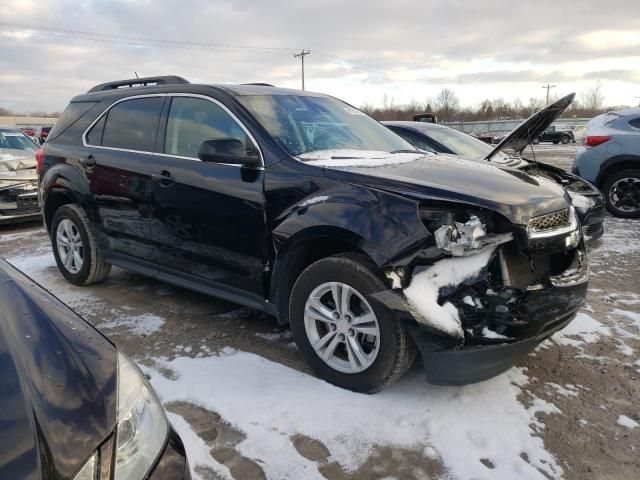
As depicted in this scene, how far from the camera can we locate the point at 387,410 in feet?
8.95

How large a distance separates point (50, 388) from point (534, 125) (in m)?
4.42

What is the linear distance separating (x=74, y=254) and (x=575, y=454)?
443 cm

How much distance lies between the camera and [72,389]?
1.48 m

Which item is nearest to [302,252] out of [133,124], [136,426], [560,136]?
[136,426]

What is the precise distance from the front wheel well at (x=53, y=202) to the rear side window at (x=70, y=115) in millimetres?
581

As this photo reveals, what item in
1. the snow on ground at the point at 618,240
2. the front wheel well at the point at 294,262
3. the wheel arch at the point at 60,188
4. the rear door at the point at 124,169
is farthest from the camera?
the snow on ground at the point at 618,240

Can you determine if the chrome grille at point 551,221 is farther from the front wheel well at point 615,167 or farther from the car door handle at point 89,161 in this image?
the front wheel well at point 615,167

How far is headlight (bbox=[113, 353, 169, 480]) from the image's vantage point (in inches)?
55.7

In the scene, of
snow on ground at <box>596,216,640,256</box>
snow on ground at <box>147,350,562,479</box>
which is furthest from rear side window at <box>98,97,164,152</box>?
snow on ground at <box>596,216,640,256</box>

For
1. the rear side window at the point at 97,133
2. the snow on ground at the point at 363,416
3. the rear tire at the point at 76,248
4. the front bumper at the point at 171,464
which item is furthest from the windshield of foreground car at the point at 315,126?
the rear tire at the point at 76,248

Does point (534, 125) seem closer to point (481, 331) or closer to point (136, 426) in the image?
point (481, 331)

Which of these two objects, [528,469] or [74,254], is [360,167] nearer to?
[528,469]

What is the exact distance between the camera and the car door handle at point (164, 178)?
3725mm

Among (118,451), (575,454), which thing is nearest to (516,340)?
(575,454)
